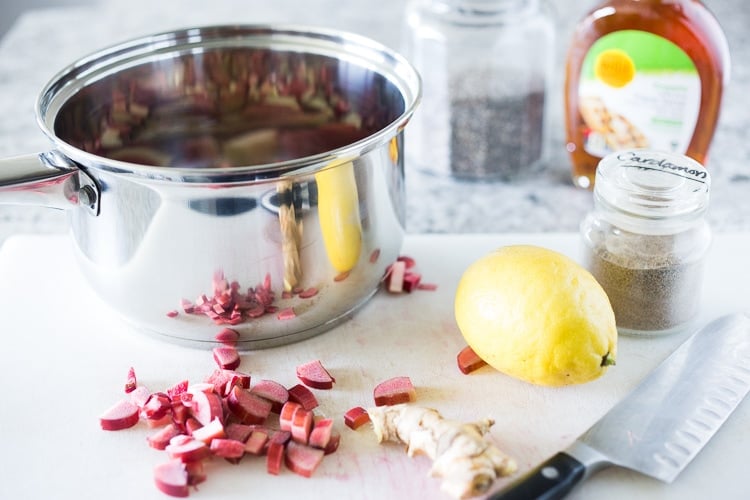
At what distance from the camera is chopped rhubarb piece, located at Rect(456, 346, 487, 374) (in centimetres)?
90

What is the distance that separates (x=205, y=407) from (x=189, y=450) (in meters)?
0.05

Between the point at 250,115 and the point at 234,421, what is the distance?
50 centimetres

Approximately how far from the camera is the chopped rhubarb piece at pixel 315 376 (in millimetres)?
885

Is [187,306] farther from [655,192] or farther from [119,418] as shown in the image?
[655,192]

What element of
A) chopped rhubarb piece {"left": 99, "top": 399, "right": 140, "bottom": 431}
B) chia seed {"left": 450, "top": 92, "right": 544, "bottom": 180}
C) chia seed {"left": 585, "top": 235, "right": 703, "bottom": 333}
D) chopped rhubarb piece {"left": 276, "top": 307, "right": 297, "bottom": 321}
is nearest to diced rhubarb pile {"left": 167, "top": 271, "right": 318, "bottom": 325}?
chopped rhubarb piece {"left": 276, "top": 307, "right": 297, "bottom": 321}

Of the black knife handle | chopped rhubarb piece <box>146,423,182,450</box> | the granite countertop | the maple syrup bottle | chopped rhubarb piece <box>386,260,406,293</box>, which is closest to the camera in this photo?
the black knife handle

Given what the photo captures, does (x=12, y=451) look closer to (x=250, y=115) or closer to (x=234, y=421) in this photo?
(x=234, y=421)

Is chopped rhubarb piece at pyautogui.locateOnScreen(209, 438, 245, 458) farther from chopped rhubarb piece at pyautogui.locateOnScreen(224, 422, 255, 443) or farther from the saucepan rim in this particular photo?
the saucepan rim

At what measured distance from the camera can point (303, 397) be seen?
0.86 metres

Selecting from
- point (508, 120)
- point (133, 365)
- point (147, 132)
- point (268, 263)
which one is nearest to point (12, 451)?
point (133, 365)

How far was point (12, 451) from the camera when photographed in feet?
2.67

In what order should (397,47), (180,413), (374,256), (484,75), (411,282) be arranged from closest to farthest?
(180,413) < (374,256) < (411,282) < (484,75) < (397,47)

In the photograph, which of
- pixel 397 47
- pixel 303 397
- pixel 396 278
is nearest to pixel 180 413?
pixel 303 397

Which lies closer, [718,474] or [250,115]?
[718,474]
